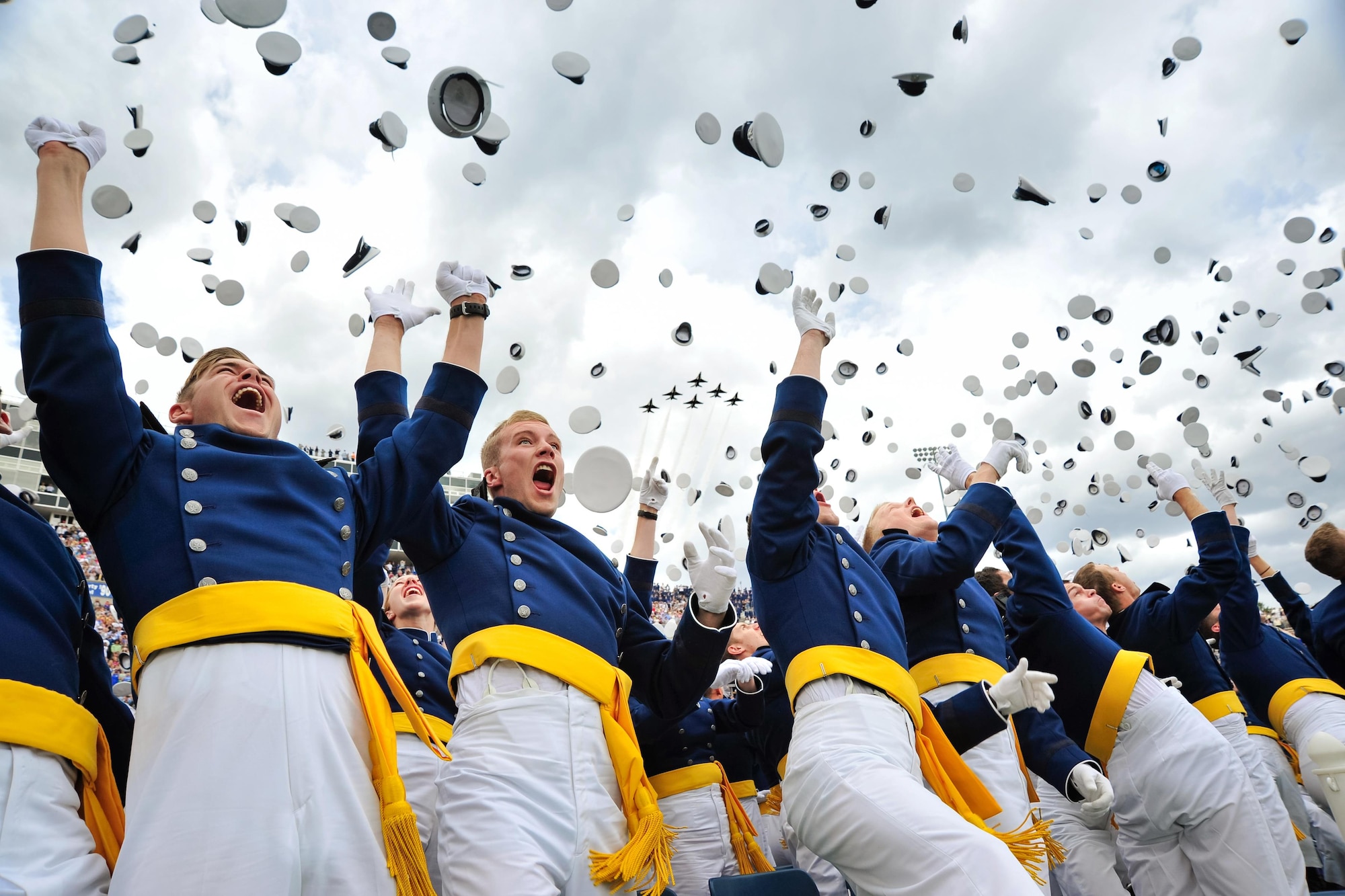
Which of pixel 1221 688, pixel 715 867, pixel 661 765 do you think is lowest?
pixel 715 867

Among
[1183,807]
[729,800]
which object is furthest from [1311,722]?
[729,800]

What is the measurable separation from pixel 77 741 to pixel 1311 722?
23.4ft

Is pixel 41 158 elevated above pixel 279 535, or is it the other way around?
pixel 41 158

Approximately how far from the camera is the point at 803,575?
3340 mm

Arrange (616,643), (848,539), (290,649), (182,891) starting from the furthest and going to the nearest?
(848,539)
(616,643)
(290,649)
(182,891)

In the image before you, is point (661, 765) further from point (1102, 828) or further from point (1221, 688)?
point (1221, 688)

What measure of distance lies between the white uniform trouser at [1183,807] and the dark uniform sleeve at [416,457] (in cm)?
391

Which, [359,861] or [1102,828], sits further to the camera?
[1102,828]

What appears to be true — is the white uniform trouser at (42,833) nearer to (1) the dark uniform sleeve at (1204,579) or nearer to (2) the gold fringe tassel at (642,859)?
(2) the gold fringe tassel at (642,859)

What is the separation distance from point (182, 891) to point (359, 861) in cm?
37

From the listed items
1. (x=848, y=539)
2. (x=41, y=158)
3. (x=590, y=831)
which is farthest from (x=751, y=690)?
(x=41, y=158)

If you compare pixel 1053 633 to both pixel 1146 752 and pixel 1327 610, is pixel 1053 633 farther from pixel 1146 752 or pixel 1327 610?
pixel 1327 610

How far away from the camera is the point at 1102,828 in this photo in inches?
206

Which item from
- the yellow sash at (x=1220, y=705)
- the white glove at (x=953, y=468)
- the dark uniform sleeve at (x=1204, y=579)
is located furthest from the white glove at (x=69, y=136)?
the yellow sash at (x=1220, y=705)
